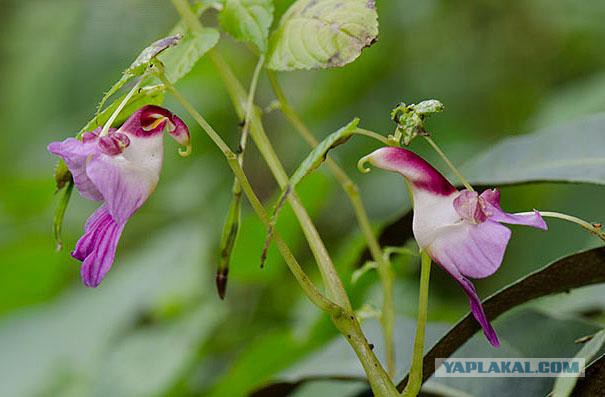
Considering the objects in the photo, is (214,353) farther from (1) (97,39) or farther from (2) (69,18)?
(2) (69,18)

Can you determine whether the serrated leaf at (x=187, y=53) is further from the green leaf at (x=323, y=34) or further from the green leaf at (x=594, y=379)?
the green leaf at (x=594, y=379)

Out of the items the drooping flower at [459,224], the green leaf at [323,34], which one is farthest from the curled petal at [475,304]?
the green leaf at [323,34]

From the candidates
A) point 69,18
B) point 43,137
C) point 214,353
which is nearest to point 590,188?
point 214,353

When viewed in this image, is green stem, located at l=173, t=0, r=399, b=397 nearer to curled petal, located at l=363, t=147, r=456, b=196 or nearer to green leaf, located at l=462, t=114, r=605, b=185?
curled petal, located at l=363, t=147, r=456, b=196

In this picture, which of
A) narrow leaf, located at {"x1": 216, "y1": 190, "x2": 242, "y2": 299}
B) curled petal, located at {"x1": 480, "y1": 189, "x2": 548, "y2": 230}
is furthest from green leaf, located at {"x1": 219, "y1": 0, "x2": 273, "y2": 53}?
curled petal, located at {"x1": 480, "y1": 189, "x2": 548, "y2": 230}

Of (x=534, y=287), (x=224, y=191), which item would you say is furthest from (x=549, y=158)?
(x=224, y=191)

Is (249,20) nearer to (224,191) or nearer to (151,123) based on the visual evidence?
(151,123)
